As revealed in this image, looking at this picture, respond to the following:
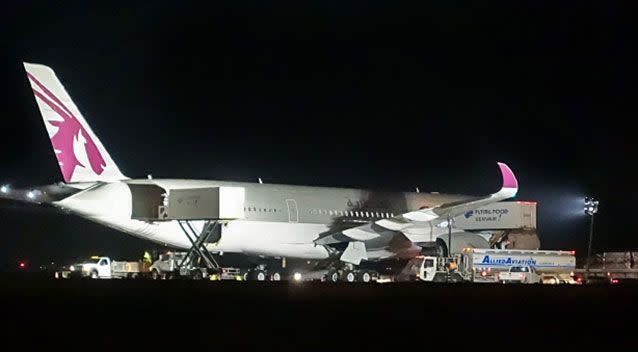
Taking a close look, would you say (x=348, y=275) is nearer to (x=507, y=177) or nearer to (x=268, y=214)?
(x=268, y=214)

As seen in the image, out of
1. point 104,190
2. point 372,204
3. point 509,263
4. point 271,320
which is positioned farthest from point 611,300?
point 372,204

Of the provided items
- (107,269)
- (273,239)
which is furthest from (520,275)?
(107,269)

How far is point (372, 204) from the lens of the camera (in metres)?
59.6

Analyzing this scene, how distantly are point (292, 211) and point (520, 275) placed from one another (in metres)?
12.7

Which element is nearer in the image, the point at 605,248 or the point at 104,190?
the point at 104,190

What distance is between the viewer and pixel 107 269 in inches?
2181

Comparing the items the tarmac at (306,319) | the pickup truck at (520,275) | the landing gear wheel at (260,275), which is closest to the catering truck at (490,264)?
the pickup truck at (520,275)

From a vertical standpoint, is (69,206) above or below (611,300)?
above

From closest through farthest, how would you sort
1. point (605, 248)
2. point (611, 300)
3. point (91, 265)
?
point (611, 300), point (91, 265), point (605, 248)

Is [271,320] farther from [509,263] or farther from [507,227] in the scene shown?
[507,227]

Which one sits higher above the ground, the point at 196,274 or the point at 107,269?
the point at 107,269

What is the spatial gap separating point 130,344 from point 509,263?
121 feet

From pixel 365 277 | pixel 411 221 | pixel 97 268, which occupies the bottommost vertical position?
pixel 365 277

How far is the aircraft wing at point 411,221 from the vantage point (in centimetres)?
5291
